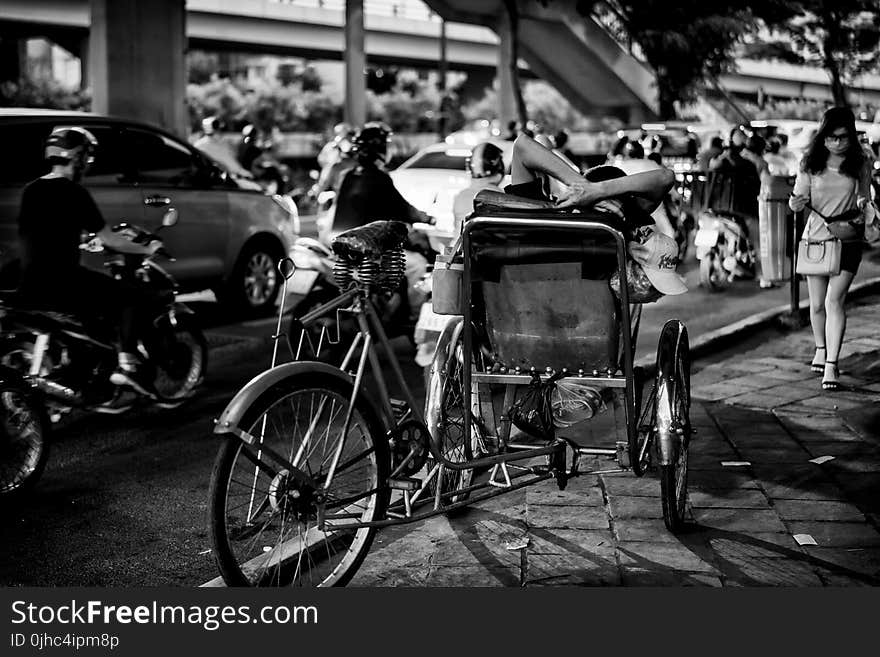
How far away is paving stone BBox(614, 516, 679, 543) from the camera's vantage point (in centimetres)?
507

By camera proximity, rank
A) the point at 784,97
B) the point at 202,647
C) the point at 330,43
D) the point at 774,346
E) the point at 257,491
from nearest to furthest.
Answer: the point at 202,647 → the point at 257,491 → the point at 774,346 → the point at 330,43 → the point at 784,97

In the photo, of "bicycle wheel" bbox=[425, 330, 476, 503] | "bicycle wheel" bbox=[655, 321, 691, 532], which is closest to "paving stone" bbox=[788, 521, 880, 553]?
"bicycle wheel" bbox=[655, 321, 691, 532]

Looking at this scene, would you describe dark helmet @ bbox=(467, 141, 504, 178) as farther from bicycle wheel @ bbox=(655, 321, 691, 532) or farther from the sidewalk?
bicycle wheel @ bbox=(655, 321, 691, 532)

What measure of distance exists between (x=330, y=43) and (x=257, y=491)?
51.2 m

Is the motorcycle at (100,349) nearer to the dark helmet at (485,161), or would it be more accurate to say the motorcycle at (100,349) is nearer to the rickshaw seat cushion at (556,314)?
the dark helmet at (485,161)

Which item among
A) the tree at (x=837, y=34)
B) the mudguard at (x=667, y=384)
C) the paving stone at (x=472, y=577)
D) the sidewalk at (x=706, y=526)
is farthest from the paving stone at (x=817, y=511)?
the tree at (x=837, y=34)

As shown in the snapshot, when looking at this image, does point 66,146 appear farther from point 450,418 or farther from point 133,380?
point 450,418

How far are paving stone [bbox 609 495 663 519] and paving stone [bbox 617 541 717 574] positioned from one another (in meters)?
0.37

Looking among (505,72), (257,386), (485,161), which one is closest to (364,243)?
(257,386)

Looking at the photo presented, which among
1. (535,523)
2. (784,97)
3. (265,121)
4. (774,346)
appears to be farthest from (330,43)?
(535,523)

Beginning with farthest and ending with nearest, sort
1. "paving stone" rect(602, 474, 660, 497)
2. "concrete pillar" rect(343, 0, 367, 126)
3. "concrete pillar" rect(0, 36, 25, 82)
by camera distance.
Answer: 1. "concrete pillar" rect(0, 36, 25, 82)
2. "concrete pillar" rect(343, 0, 367, 126)
3. "paving stone" rect(602, 474, 660, 497)

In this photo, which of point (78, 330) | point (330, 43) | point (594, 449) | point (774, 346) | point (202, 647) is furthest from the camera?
point (330, 43)

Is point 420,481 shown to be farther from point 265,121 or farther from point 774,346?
point 265,121

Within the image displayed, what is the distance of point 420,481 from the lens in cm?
462
